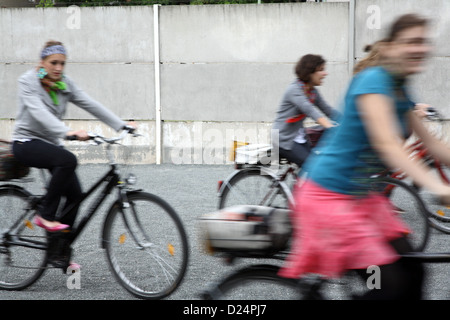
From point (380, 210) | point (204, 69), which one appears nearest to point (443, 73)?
point (204, 69)

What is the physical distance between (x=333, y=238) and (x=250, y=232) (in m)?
0.32

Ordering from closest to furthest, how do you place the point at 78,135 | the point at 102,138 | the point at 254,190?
the point at 78,135 → the point at 102,138 → the point at 254,190

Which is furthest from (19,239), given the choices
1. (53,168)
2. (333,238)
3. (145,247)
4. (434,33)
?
(434,33)

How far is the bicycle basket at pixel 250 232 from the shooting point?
243 cm

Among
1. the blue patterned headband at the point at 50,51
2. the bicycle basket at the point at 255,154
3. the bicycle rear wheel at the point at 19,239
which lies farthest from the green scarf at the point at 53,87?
the bicycle basket at the point at 255,154

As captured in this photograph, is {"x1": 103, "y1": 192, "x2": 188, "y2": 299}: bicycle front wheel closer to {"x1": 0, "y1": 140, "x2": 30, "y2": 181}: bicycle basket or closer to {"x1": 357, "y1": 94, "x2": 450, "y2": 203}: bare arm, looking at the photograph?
{"x1": 0, "y1": 140, "x2": 30, "y2": 181}: bicycle basket

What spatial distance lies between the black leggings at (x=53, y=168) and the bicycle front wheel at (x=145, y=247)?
34cm

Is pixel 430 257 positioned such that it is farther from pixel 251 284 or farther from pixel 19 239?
pixel 19 239

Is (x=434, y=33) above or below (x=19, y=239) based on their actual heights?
above

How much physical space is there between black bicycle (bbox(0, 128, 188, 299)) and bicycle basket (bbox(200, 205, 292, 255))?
4.49 feet

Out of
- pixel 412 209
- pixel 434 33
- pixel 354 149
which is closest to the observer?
pixel 354 149

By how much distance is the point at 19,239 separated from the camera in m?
4.31

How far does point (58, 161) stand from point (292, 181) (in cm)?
215
